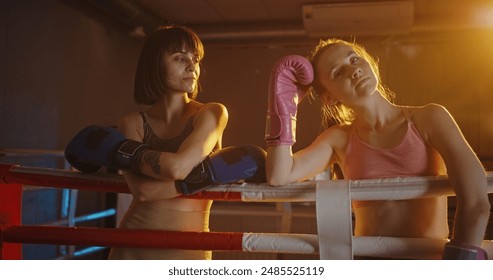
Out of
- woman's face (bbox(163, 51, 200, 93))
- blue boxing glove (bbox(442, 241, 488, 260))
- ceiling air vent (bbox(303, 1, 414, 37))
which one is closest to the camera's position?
blue boxing glove (bbox(442, 241, 488, 260))

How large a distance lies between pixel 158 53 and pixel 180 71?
0.08 m

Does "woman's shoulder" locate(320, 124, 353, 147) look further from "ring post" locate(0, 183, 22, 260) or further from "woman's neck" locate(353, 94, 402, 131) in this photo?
"ring post" locate(0, 183, 22, 260)

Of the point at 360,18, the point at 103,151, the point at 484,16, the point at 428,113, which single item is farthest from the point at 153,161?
the point at 484,16

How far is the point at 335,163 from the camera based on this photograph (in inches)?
45.5

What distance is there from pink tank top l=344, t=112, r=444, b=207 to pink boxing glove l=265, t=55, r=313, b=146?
18cm

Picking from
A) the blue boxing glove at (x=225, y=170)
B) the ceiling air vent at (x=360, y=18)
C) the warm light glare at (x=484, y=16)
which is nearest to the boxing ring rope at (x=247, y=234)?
the blue boxing glove at (x=225, y=170)

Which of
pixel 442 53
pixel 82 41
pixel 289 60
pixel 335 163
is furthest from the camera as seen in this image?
pixel 442 53

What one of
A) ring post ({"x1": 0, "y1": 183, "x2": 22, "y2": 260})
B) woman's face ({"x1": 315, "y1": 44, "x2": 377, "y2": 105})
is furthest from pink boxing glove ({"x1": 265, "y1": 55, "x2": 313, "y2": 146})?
ring post ({"x1": 0, "y1": 183, "x2": 22, "y2": 260})

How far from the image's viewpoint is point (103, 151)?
99 centimetres

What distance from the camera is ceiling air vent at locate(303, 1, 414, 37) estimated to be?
329 centimetres

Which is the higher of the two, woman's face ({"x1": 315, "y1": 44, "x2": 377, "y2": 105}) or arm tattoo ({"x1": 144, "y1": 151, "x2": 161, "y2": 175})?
woman's face ({"x1": 315, "y1": 44, "x2": 377, "y2": 105})
